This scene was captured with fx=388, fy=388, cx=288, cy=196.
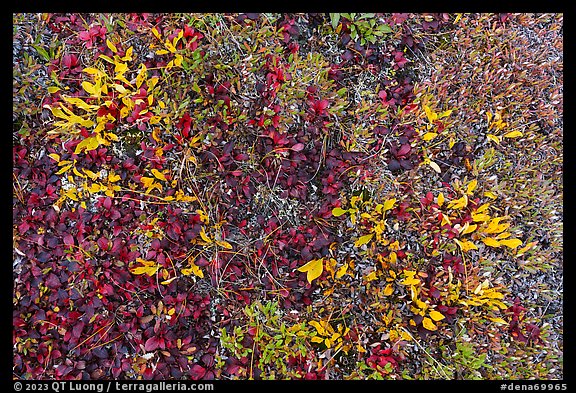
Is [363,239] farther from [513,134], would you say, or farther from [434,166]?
[513,134]

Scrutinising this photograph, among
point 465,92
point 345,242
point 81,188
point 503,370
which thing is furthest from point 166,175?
point 503,370

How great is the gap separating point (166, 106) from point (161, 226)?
0.78 meters

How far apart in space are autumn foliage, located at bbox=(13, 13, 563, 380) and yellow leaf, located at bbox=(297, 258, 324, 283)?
0.01 meters

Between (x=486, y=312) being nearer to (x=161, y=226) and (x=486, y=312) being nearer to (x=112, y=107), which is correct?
(x=161, y=226)

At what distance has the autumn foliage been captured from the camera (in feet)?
7.92

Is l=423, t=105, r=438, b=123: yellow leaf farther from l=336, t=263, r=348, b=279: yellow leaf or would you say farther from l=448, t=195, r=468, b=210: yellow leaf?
l=336, t=263, r=348, b=279: yellow leaf

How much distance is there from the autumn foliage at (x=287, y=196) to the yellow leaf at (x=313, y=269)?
14 mm

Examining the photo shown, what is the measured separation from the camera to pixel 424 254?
2.51 meters

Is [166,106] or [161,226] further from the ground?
[166,106]

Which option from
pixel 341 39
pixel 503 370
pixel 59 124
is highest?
pixel 341 39

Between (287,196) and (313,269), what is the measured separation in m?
0.49

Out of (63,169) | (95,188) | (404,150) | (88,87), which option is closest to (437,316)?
(404,150)

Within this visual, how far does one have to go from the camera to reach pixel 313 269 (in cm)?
244

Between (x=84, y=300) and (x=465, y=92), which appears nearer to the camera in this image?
(x=84, y=300)
